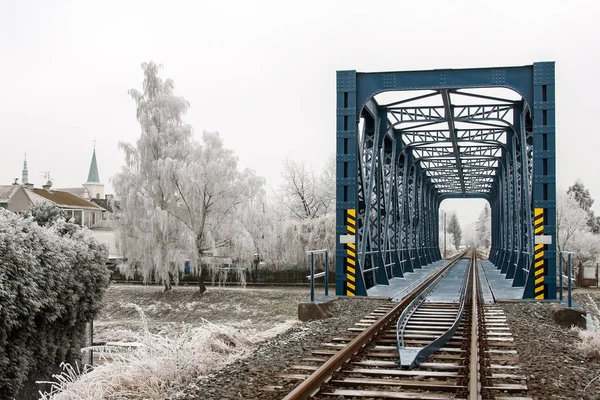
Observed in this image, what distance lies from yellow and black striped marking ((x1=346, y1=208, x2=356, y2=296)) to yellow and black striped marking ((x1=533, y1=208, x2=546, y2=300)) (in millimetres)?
3882

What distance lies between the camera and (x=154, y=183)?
31438 millimetres

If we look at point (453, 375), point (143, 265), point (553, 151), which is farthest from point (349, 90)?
point (143, 265)

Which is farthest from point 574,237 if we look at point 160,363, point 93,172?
point 93,172

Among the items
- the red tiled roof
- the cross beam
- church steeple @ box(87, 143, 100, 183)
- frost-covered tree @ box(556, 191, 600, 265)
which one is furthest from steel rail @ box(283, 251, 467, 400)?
church steeple @ box(87, 143, 100, 183)

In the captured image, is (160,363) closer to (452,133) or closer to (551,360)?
(551,360)

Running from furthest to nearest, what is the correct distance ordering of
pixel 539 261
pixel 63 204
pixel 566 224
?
→ pixel 63 204, pixel 566 224, pixel 539 261

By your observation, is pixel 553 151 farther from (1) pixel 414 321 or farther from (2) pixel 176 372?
(2) pixel 176 372

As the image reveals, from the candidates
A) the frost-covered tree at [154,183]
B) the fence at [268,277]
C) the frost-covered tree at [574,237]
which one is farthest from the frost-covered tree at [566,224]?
the frost-covered tree at [154,183]

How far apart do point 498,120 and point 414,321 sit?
9.16 m

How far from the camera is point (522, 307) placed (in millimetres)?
12906

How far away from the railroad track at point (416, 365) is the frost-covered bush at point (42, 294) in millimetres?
4110

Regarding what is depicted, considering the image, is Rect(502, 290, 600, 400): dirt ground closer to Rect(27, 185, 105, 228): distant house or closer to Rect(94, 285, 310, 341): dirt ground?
Rect(94, 285, 310, 341): dirt ground

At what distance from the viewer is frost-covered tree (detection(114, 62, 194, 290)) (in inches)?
1208

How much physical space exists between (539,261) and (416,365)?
8010 millimetres
